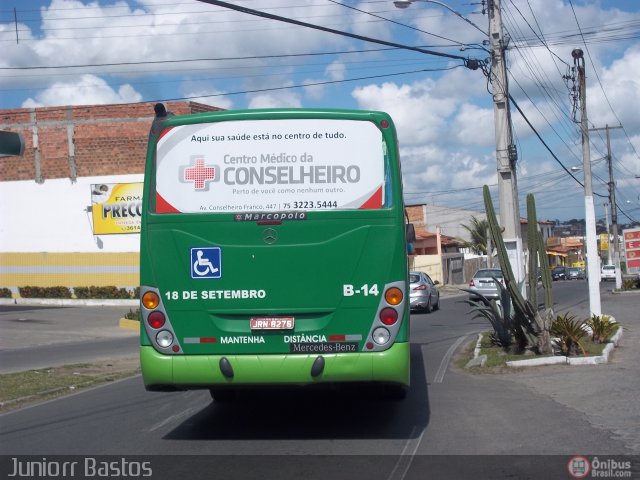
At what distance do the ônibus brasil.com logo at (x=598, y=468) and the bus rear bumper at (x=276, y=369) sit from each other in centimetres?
171

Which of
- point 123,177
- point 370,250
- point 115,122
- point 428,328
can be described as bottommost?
point 428,328

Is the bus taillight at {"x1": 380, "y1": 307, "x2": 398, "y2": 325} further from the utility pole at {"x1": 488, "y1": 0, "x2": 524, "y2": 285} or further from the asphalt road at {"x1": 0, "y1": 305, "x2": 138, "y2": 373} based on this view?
the asphalt road at {"x1": 0, "y1": 305, "x2": 138, "y2": 373}

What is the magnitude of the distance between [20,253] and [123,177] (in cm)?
650

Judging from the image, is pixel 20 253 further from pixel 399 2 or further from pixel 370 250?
pixel 370 250

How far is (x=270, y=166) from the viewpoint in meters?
7.89

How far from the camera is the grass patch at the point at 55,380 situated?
11.6m

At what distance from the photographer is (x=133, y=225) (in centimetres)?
3741

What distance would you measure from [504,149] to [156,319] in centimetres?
1101

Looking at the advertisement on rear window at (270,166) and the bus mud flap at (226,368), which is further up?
the advertisement on rear window at (270,166)

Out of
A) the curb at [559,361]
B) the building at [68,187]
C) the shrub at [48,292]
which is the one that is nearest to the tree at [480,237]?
the building at [68,187]

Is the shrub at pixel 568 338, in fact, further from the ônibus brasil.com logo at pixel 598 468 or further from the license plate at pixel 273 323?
the license plate at pixel 273 323

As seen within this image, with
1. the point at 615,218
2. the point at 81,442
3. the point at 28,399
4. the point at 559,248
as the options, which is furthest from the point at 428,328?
the point at 559,248

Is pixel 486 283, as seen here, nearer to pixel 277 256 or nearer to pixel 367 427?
pixel 367 427

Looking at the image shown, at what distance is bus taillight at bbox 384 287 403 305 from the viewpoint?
25.0 feet
